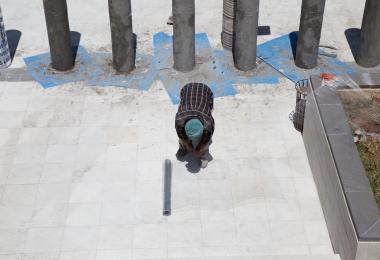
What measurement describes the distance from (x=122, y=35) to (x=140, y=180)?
448 cm

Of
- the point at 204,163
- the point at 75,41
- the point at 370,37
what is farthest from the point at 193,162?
the point at 75,41

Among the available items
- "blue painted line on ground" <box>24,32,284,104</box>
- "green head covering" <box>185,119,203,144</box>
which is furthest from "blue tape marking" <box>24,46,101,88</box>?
"green head covering" <box>185,119,203,144</box>

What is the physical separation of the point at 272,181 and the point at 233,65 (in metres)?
4.74

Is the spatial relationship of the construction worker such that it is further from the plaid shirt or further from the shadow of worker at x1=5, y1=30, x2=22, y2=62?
the shadow of worker at x1=5, y1=30, x2=22, y2=62

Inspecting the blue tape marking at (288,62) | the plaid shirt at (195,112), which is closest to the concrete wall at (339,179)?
the plaid shirt at (195,112)

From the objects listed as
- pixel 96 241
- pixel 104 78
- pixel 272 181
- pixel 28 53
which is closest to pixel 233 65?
pixel 104 78

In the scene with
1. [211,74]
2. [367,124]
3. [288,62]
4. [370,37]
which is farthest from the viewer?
[288,62]

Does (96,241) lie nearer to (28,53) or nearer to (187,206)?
(187,206)

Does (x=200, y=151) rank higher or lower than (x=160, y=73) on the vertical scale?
higher

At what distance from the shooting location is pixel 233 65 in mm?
16438

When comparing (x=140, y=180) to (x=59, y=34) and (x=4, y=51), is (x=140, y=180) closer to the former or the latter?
(x=59, y=34)

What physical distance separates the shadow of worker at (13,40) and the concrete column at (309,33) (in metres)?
7.91

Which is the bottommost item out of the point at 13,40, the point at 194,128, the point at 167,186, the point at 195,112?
the point at 167,186

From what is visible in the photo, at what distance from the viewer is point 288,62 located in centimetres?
1653
